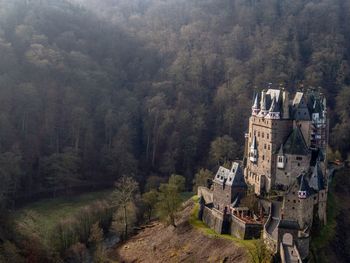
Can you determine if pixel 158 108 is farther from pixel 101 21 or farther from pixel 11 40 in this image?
pixel 101 21

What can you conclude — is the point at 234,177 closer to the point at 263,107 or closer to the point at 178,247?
the point at 263,107

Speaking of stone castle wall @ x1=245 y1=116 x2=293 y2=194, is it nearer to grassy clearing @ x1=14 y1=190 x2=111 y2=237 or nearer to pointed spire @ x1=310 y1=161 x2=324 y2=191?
pointed spire @ x1=310 y1=161 x2=324 y2=191

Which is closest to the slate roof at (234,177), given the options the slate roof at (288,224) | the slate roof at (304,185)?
the slate roof at (304,185)

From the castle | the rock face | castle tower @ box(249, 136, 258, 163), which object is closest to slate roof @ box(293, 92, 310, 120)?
the castle

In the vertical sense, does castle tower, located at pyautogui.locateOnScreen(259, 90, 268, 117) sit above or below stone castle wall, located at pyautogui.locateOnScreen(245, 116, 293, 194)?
above

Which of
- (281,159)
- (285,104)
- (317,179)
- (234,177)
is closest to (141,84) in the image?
(285,104)

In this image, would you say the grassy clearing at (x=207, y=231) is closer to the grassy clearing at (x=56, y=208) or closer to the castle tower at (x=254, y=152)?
the castle tower at (x=254, y=152)

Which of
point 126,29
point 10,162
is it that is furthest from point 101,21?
point 10,162
